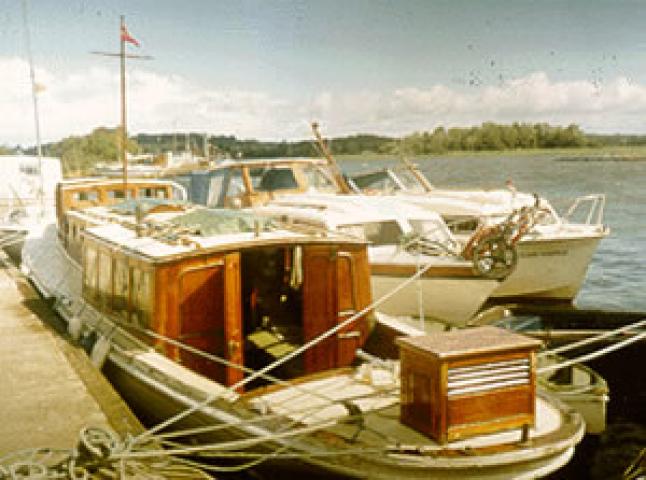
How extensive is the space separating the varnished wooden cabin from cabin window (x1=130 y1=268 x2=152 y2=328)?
0.04 ft

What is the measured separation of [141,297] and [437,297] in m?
7.07

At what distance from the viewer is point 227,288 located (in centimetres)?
763

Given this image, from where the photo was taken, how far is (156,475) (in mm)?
5828

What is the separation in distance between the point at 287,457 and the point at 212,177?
41.2ft

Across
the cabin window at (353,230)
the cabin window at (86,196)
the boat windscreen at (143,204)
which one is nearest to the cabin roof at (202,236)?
the boat windscreen at (143,204)

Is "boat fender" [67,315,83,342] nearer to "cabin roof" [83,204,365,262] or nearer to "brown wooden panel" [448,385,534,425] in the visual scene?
"cabin roof" [83,204,365,262]

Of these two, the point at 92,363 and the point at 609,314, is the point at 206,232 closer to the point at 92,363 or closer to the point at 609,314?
the point at 92,363

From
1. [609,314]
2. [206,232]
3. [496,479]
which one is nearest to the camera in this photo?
[496,479]

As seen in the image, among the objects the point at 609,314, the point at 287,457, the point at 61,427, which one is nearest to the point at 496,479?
the point at 287,457

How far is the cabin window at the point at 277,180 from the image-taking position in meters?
17.4

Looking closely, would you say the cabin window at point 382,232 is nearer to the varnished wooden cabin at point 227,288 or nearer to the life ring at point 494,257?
the life ring at point 494,257

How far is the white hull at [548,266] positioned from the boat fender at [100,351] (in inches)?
382

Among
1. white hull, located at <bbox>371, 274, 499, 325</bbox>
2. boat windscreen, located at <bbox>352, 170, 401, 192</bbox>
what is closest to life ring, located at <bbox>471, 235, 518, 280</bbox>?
white hull, located at <bbox>371, 274, 499, 325</bbox>

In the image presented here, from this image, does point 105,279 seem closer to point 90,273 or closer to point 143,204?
point 90,273
